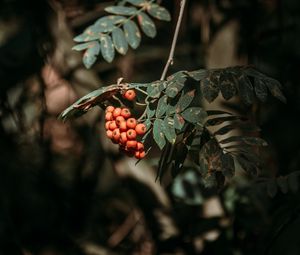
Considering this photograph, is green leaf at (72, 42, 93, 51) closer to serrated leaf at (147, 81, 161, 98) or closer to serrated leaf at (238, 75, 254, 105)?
serrated leaf at (147, 81, 161, 98)

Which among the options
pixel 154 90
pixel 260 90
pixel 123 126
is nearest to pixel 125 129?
pixel 123 126

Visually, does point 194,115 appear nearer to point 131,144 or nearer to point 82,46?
point 131,144

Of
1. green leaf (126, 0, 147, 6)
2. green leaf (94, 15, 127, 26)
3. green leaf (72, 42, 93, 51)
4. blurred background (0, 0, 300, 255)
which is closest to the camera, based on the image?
green leaf (72, 42, 93, 51)

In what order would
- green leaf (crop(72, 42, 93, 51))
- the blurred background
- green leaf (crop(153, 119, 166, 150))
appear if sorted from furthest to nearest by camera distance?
1. the blurred background
2. green leaf (crop(72, 42, 93, 51))
3. green leaf (crop(153, 119, 166, 150))

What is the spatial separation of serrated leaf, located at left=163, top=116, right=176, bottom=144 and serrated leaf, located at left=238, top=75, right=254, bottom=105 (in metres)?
0.18

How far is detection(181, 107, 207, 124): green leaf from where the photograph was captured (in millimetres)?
1405

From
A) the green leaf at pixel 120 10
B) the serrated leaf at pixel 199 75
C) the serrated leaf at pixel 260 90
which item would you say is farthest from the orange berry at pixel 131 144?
the green leaf at pixel 120 10

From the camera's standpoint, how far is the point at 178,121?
4.60 feet

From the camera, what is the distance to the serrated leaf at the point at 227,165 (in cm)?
A: 143

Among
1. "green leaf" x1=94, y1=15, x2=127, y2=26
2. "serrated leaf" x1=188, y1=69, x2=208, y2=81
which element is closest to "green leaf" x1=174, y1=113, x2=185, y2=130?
"serrated leaf" x1=188, y1=69, x2=208, y2=81

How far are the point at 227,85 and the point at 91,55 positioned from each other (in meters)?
0.51

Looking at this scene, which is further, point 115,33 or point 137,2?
point 137,2

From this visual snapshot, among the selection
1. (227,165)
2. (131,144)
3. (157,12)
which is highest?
(157,12)

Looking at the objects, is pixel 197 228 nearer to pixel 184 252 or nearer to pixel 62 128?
pixel 184 252
